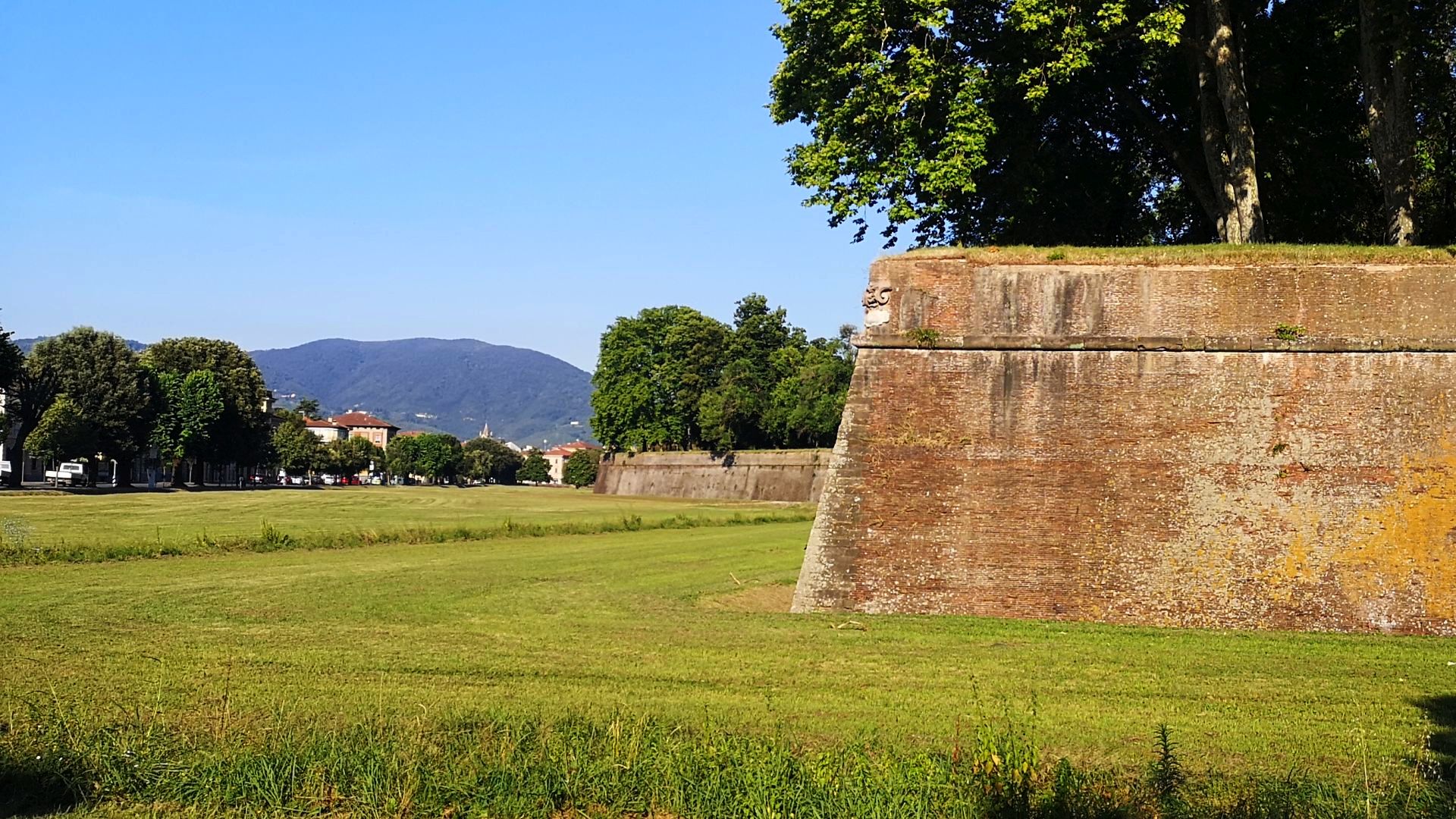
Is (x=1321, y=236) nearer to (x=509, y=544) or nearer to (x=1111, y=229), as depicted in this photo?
(x=1111, y=229)

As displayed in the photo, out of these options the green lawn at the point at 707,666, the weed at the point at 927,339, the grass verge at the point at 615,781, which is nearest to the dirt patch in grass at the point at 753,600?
the green lawn at the point at 707,666

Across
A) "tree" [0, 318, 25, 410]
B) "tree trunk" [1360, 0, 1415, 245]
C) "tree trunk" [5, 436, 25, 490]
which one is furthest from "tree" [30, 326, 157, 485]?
"tree trunk" [1360, 0, 1415, 245]

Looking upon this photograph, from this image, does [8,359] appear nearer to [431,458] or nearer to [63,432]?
[63,432]

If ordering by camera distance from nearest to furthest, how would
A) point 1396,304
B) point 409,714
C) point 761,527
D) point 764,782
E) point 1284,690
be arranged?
1. point 764,782
2. point 409,714
3. point 1284,690
4. point 1396,304
5. point 761,527

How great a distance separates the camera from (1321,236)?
99.6 feet

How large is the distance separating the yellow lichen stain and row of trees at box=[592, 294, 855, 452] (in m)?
69.3

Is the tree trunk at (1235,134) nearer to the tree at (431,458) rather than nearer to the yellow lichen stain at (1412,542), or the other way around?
the yellow lichen stain at (1412,542)

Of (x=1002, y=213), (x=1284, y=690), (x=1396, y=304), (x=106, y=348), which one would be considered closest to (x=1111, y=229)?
(x=1002, y=213)

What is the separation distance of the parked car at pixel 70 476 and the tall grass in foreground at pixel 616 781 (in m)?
88.5

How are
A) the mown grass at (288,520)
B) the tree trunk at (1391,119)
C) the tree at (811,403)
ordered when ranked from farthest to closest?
the tree at (811,403) → the mown grass at (288,520) → the tree trunk at (1391,119)

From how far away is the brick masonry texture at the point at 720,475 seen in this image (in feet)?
238

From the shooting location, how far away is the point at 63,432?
77.0 meters

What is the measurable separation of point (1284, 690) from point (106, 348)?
83.8 m

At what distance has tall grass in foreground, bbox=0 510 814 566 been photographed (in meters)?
27.2
